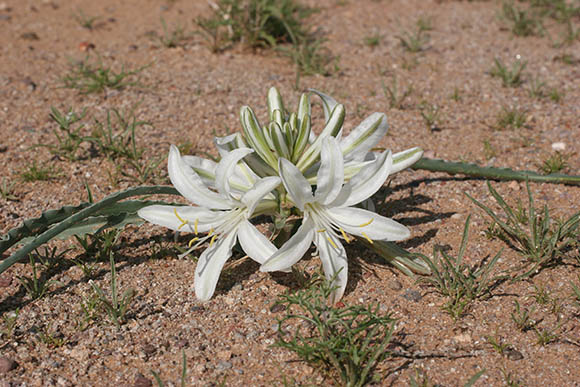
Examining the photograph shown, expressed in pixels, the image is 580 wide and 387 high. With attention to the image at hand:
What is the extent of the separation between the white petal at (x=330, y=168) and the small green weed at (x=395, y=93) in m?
2.19

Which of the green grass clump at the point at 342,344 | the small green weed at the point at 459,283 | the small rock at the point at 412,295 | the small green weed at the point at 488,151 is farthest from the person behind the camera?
the small green weed at the point at 488,151

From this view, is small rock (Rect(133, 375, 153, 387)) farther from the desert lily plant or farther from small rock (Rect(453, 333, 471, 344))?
small rock (Rect(453, 333, 471, 344))

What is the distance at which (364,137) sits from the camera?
8.50ft

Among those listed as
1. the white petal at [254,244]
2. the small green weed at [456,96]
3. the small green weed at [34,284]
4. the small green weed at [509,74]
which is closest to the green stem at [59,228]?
the small green weed at [34,284]

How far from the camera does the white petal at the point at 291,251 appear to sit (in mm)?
2322

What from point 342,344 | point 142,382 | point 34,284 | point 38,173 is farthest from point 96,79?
point 342,344

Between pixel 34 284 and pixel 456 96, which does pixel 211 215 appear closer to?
pixel 34 284

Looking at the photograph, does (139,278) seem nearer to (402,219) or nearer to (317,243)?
(317,243)

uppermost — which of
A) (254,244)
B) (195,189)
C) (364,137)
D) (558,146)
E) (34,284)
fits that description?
(364,137)

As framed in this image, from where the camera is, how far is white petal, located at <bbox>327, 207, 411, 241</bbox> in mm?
2449

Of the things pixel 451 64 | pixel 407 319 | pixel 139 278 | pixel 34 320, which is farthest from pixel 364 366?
pixel 451 64

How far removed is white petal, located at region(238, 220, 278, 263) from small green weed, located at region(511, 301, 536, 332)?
103 centimetres

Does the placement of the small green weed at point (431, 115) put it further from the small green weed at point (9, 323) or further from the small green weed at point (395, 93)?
the small green weed at point (9, 323)

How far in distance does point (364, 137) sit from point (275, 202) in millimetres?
484
